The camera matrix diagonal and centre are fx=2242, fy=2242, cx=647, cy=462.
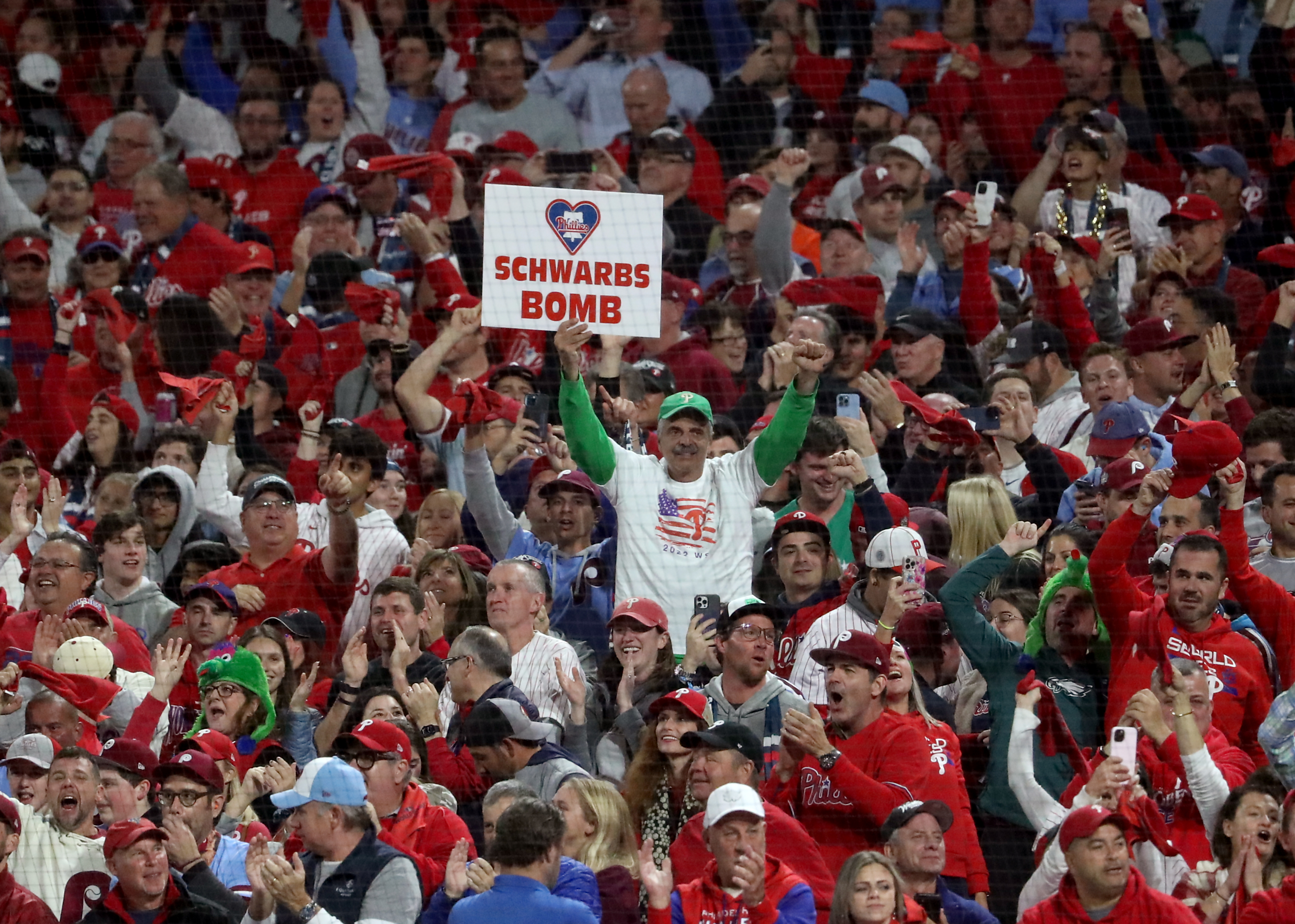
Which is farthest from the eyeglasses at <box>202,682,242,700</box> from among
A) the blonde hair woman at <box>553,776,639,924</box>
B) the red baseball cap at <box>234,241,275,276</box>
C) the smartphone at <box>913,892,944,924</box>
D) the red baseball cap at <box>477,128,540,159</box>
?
the red baseball cap at <box>477,128,540,159</box>

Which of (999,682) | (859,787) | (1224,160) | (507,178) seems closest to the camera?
(859,787)

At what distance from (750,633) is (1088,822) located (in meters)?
1.50

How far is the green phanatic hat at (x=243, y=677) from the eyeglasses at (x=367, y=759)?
1.06 meters

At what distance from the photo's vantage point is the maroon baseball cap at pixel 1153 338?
30.9 ft

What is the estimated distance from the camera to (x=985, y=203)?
9.99 m

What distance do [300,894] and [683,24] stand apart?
8.18 meters

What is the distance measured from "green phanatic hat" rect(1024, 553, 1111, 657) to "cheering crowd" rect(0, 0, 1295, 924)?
0.03 m

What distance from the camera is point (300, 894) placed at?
6141 mm

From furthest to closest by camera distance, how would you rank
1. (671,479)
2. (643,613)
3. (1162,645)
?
(671,479) → (643,613) → (1162,645)

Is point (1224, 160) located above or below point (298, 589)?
above

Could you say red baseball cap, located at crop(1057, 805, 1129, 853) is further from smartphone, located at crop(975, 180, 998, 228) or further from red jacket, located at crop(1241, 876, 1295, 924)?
smartphone, located at crop(975, 180, 998, 228)

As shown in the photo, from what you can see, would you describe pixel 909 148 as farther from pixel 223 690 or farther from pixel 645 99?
pixel 223 690

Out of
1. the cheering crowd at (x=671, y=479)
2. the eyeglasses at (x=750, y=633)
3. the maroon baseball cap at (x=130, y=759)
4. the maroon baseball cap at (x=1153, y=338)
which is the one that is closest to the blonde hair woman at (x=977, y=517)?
the cheering crowd at (x=671, y=479)

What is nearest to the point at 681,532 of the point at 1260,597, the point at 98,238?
the point at 1260,597
